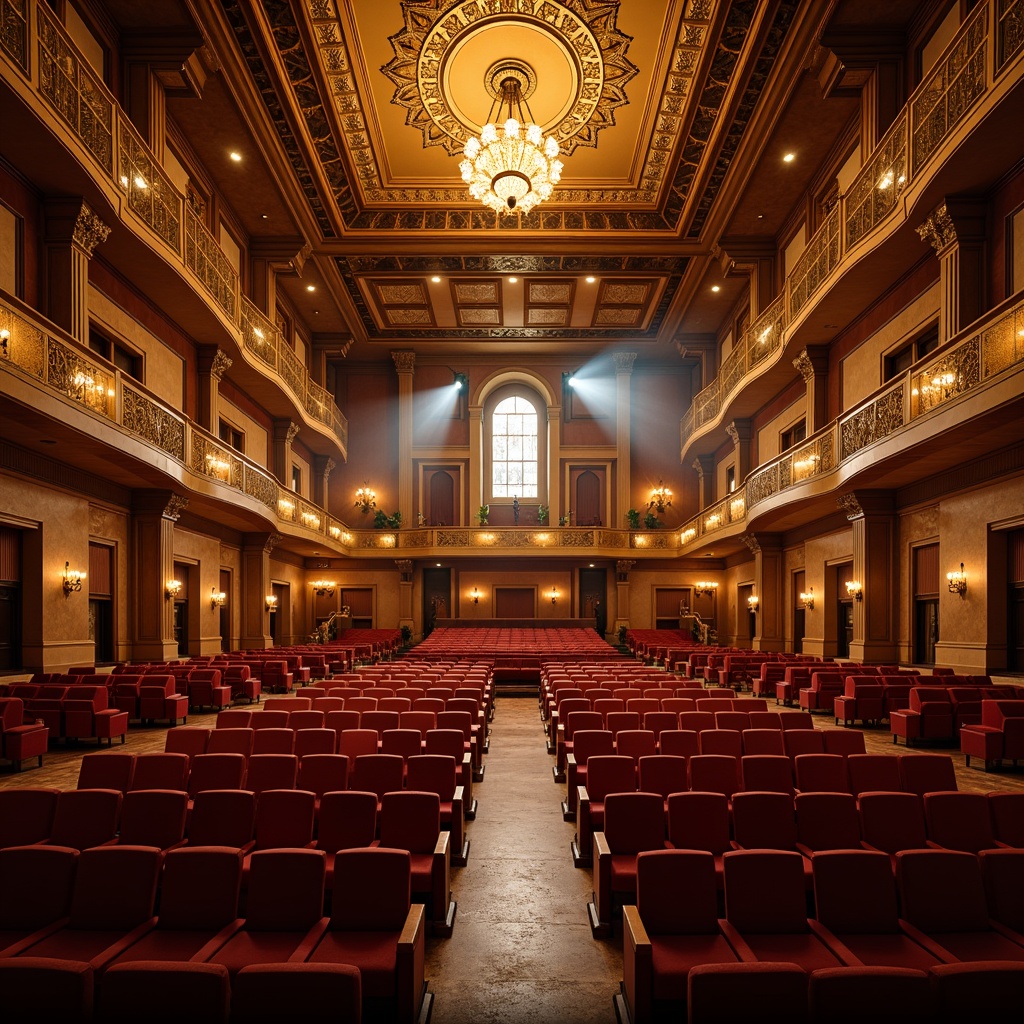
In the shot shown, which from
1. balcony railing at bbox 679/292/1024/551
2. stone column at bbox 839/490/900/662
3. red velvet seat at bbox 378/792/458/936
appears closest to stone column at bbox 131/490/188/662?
red velvet seat at bbox 378/792/458/936

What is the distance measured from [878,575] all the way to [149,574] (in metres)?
13.8

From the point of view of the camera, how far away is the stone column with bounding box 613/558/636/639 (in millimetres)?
28500

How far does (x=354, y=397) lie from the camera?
3045cm

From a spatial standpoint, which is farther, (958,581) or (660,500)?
(660,500)

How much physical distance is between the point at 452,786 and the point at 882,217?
1173 cm

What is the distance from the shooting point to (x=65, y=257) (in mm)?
11695

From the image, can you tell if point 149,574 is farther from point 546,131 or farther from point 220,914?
point 546,131

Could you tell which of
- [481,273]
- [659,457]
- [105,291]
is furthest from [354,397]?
[105,291]

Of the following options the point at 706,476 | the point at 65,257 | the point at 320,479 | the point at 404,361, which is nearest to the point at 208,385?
the point at 65,257

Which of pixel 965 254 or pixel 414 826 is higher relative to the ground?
pixel 965 254

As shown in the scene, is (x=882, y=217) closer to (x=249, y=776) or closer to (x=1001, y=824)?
(x=1001, y=824)

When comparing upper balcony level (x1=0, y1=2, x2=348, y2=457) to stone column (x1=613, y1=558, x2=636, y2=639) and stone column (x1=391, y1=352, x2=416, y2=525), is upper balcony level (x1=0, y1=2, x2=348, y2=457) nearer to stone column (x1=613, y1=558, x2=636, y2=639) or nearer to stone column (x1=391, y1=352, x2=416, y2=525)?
stone column (x1=391, y1=352, x2=416, y2=525)

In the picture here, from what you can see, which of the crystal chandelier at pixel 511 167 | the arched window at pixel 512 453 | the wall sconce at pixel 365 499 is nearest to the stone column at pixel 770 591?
the crystal chandelier at pixel 511 167

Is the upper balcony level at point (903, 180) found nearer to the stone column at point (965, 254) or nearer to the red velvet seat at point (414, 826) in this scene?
the stone column at point (965, 254)
